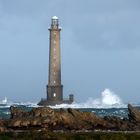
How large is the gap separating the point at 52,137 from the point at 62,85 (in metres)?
65.3

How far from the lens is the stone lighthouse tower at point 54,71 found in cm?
10225

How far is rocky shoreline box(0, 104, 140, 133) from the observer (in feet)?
155

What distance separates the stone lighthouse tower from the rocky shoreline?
4777cm

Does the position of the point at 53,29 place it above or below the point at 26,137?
above

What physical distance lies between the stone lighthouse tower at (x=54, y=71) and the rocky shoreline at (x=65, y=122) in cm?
4777

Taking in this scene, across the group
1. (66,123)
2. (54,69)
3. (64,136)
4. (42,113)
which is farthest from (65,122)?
(54,69)

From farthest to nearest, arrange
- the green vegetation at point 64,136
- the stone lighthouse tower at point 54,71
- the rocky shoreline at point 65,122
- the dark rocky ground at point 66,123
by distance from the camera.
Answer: the stone lighthouse tower at point 54,71 → the rocky shoreline at point 65,122 → the dark rocky ground at point 66,123 → the green vegetation at point 64,136

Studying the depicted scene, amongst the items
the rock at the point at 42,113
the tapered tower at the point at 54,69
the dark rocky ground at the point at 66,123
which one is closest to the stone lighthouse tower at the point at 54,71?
the tapered tower at the point at 54,69

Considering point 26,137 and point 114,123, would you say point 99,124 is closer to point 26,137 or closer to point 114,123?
point 114,123

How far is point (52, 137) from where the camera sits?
3850 cm

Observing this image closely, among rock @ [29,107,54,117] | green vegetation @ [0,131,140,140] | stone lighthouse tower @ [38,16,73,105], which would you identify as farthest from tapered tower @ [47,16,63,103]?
green vegetation @ [0,131,140,140]

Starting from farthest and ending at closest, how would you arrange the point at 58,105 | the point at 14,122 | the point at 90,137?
the point at 58,105 → the point at 14,122 → the point at 90,137

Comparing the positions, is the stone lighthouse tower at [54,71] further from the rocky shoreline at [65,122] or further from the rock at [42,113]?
the rock at [42,113]

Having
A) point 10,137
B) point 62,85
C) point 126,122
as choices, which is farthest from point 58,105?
point 10,137
